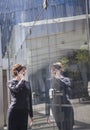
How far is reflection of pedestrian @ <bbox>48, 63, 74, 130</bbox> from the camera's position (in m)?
7.11

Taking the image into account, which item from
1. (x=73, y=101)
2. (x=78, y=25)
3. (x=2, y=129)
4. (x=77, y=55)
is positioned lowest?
(x=2, y=129)

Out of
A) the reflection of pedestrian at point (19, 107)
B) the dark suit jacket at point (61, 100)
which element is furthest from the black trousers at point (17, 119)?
the dark suit jacket at point (61, 100)

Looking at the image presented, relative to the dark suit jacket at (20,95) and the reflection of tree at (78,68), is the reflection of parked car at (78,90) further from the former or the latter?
the dark suit jacket at (20,95)

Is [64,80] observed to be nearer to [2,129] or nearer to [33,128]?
[33,128]

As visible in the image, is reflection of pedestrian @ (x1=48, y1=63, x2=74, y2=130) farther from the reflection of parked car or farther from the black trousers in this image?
the black trousers

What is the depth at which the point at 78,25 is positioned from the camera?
6848 mm

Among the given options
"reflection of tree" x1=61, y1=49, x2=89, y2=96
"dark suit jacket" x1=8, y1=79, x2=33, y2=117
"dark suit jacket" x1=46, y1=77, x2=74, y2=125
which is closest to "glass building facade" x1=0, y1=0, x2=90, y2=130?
"reflection of tree" x1=61, y1=49, x2=89, y2=96

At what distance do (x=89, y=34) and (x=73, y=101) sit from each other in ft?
3.81

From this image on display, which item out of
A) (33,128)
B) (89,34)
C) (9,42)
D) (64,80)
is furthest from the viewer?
(9,42)

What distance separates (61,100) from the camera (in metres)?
7.34

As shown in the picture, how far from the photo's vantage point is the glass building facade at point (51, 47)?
6723 millimetres

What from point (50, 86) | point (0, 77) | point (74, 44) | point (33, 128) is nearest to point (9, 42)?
point (0, 77)

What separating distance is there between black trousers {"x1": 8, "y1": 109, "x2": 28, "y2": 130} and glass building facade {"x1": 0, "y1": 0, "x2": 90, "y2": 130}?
64 centimetres

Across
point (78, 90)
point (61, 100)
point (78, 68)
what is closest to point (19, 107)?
point (61, 100)
